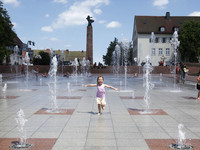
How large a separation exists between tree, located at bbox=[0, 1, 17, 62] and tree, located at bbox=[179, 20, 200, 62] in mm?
37244

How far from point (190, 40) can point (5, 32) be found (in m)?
40.1

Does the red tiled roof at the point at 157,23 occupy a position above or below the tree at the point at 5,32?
above

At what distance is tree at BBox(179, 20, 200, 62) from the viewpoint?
200 feet

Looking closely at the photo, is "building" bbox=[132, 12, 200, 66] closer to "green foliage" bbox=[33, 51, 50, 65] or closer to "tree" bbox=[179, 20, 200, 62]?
"tree" bbox=[179, 20, 200, 62]

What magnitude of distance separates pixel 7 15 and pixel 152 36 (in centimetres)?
3815

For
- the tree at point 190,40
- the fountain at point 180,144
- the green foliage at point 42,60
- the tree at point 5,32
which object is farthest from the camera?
the green foliage at point 42,60

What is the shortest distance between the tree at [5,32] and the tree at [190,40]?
37244 mm

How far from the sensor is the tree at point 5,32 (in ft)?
132

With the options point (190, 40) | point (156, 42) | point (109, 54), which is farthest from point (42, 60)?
point (190, 40)

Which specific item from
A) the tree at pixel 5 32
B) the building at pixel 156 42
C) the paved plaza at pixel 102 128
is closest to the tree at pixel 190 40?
the building at pixel 156 42

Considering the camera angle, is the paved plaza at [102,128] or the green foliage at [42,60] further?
the green foliage at [42,60]

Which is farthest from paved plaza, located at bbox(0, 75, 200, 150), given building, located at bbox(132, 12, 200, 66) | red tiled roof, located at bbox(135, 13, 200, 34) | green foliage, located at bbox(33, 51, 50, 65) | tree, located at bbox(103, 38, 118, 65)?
tree, located at bbox(103, 38, 118, 65)

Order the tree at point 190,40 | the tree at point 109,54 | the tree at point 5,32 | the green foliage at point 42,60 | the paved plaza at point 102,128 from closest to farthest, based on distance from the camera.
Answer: the paved plaza at point 102,128, the tree at point 5,32, the tree at point 190,40, the green foliage at point 42,60, the tree at point 109,54

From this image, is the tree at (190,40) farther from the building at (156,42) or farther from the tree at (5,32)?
the tree at (5,32)
